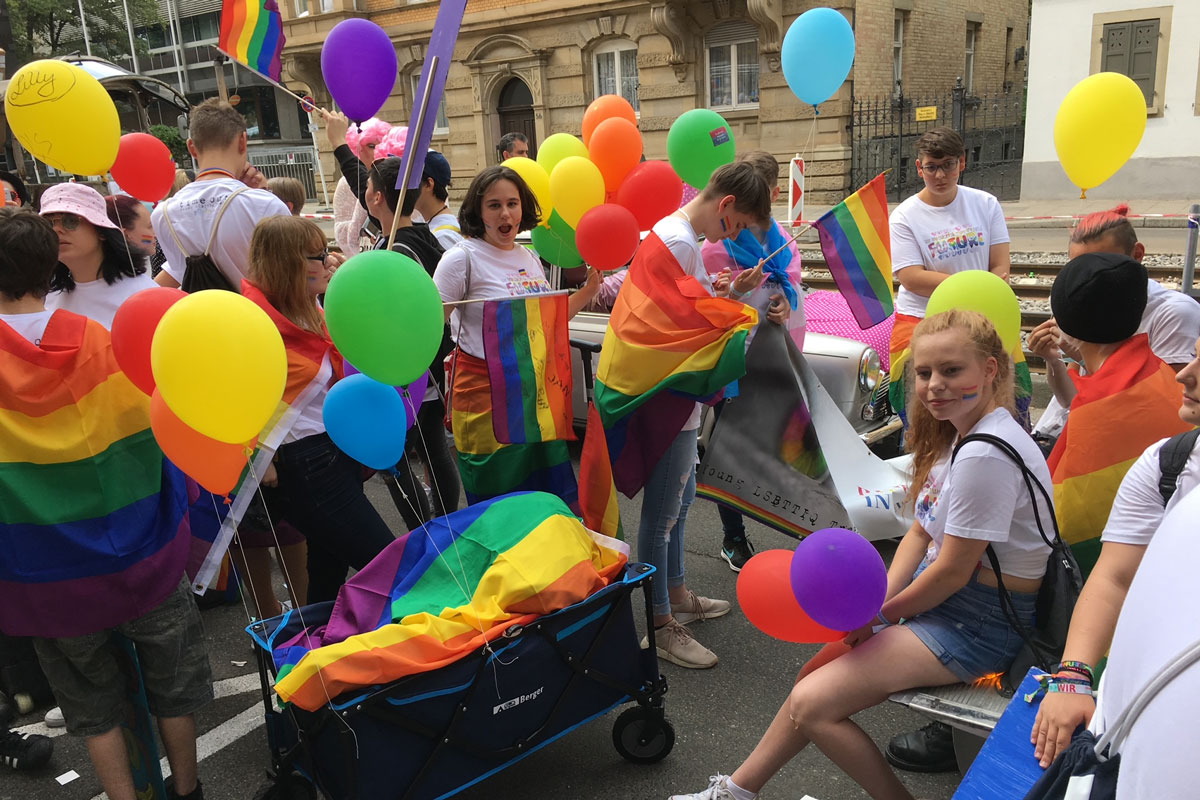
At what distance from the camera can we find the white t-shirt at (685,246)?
128 inches

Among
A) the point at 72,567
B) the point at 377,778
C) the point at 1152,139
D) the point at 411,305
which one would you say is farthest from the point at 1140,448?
the point at 1152,139

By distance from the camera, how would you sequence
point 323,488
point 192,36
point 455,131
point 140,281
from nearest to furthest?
point 323,488, point 140,281, point 455,131, point 192,36

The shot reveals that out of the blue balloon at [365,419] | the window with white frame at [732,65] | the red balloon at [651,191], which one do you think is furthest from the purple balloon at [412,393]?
the window with white frame at [732,65]

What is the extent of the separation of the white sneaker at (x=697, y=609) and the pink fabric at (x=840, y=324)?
2.01 metres

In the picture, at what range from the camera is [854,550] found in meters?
1.96

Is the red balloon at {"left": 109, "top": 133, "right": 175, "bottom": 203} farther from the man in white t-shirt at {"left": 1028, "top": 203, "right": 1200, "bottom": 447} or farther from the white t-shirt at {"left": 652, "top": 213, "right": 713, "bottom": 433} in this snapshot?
the man in white t-shirt at {"left": 1028, "top": 203, "right": 1200, "bottom": 447}

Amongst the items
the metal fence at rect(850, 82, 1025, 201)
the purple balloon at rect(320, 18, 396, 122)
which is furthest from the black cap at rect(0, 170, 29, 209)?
the metal fence at rect(850, 82, 1025, 201)

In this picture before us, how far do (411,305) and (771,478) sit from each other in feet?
6.66

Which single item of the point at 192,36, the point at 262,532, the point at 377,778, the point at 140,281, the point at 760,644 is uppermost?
the point at 192,36

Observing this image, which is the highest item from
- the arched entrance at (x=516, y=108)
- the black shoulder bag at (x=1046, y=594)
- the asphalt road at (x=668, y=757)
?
the arched entrance at (x=516, y=108)

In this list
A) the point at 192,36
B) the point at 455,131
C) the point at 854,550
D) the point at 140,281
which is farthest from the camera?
the point at 192,36

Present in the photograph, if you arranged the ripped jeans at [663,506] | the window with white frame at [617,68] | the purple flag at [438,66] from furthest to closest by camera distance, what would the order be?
1. the window with white frame at [617,68]
2. the ripped jeans at [663,506]
3. the purple flag at [438,66]

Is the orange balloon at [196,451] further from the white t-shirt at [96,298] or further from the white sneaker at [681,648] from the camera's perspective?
Result: the white sneaker at [681,648]

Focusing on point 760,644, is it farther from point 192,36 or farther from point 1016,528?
point 192,36
